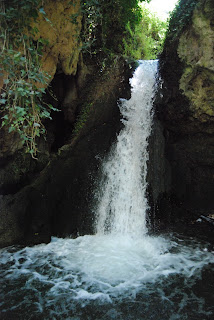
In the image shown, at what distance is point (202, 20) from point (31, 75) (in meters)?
4.29

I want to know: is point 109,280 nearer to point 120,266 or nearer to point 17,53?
point 120,266

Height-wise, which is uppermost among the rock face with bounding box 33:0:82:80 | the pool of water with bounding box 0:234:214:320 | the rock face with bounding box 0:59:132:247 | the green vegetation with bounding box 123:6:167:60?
the green vegetation with bounding box 123:6:167:60

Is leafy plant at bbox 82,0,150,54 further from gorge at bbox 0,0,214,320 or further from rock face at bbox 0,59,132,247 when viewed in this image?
rock face at bbox 0,59,132,247

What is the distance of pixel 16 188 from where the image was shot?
18.2ft

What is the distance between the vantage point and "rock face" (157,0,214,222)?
590cm

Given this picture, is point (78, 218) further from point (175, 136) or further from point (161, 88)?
point (161, 88)

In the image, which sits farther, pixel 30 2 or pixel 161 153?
pixel 161 153

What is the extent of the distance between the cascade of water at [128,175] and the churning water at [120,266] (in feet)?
0.08

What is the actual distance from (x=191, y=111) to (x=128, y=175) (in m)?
2.27

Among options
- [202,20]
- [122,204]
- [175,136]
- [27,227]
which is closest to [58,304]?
[27,227]

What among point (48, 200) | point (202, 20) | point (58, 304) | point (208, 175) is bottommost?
point (58, 304)

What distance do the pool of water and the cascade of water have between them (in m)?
0.57

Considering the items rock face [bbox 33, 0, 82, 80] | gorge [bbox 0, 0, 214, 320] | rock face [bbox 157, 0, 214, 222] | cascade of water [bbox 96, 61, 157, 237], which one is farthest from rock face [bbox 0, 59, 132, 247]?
rock face [bbox 157, 0, 214, 222]

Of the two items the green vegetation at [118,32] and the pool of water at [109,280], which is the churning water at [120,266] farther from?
the green vegetation at [118,32]
